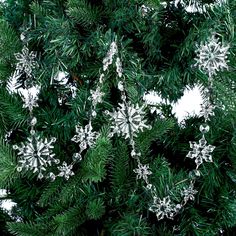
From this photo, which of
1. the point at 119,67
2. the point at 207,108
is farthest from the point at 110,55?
the point at 207,108

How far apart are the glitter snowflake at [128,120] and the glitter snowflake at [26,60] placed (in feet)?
0.38

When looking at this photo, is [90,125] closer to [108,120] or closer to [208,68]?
[108,120]

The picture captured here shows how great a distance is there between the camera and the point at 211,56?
62 cm

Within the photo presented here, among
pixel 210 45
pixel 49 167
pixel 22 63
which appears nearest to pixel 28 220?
pixel 49 167

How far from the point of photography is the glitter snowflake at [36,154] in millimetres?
625

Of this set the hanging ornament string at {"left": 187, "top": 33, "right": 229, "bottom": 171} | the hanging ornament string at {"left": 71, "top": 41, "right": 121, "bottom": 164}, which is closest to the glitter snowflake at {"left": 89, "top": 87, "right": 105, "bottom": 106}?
the hanging ornament string at {"left": 71, "top": 41, "right": 121, "bottom": 164}

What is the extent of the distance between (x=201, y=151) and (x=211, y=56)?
0.34ft

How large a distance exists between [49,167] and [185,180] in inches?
6.1

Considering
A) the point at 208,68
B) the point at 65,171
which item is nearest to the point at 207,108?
the point at 208,68

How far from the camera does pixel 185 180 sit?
0.65 metres

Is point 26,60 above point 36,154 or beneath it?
above

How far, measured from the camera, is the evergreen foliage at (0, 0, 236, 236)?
25.1 inches

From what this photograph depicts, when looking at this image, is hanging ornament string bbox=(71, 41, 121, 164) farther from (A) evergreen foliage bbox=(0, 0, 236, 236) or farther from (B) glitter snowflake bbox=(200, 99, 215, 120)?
(B) glitter snowflake bbox=(200, 99, 215, 120)

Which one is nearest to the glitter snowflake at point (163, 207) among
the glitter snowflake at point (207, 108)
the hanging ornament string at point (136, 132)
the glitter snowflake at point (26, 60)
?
the hanging ornament string at point (136, 132)
